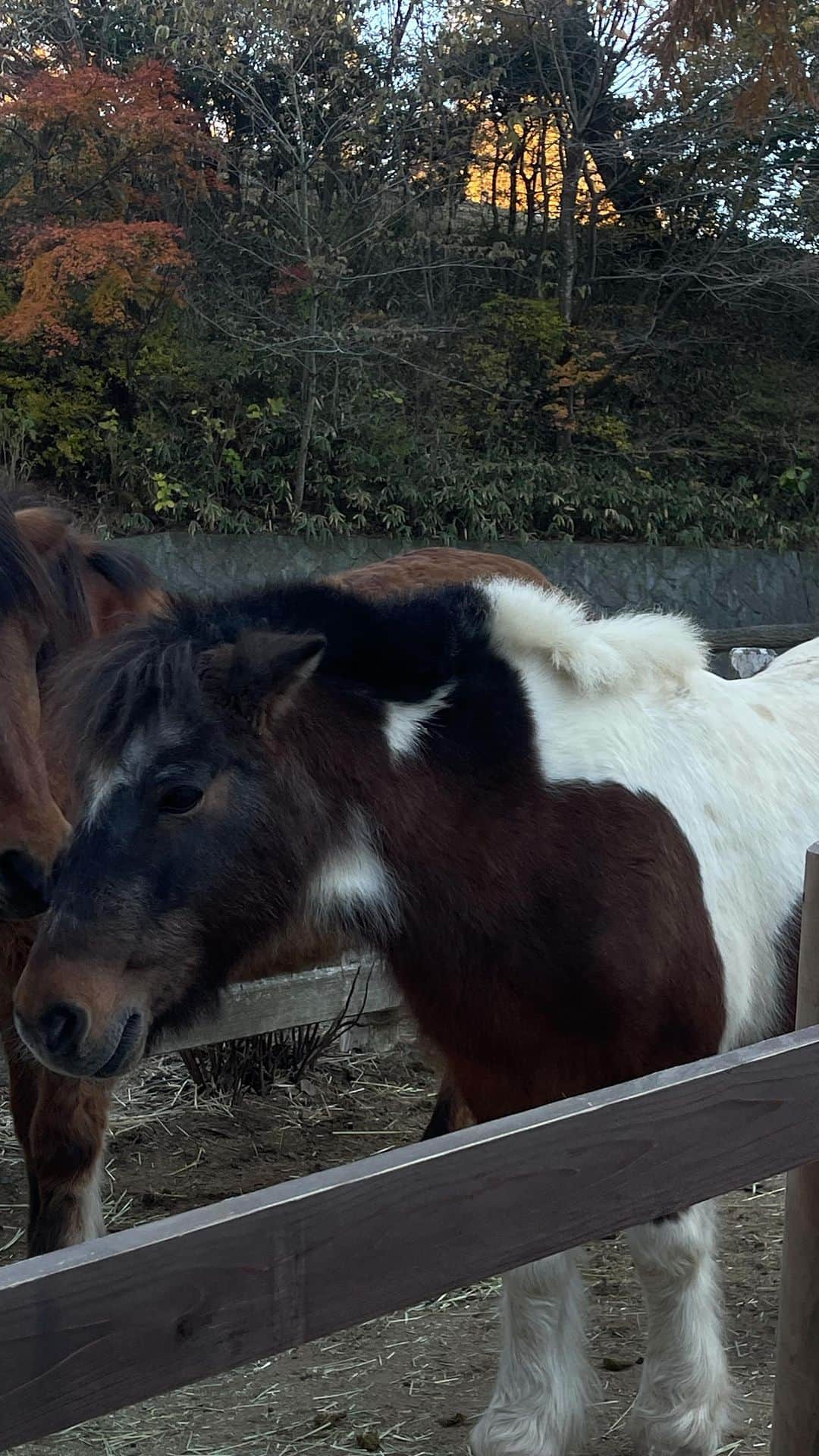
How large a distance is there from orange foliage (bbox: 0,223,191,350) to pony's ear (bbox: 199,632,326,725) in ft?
28.6

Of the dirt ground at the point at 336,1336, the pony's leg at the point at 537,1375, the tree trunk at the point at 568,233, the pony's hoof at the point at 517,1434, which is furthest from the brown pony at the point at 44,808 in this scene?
the tree trunk at the point at 568,233

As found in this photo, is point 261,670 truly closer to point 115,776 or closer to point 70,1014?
point 115,776

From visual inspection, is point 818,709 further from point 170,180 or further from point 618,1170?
point 170,180

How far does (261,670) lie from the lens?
233 cm

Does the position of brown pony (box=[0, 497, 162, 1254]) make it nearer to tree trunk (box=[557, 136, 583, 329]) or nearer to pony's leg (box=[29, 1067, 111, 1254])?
pony's leg (box=[29, 1067, 111, 1254])

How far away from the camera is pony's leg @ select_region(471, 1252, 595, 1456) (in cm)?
260

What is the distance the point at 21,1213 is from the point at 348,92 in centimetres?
1134

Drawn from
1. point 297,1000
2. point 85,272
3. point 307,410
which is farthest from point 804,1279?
point 307,410

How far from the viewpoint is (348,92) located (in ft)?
40.7

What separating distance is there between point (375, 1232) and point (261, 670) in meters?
1.35

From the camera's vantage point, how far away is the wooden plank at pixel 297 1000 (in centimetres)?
420

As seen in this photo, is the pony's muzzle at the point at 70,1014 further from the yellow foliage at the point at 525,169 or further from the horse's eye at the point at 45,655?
the yellow foliage at the point at 525,169

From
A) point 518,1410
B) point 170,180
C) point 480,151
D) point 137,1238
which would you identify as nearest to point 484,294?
point 480,151

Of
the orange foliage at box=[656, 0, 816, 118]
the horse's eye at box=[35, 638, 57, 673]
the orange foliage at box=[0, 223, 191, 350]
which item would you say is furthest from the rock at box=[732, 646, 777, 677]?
the horse's eye at box=[35, 638, 57, 673]
